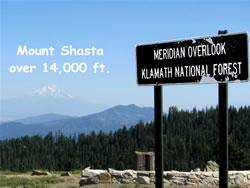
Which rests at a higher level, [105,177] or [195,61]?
[195,61]

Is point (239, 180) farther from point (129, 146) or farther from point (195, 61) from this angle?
point (129, 146)

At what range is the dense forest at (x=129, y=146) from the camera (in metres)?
110

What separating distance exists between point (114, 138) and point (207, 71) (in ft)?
403

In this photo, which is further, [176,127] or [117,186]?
[176,127]

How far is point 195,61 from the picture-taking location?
7.65 metres

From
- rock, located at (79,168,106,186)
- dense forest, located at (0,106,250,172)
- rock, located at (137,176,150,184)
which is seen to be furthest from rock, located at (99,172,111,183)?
dense forest, located at (0,106,250,172)

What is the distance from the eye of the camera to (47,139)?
14000cm

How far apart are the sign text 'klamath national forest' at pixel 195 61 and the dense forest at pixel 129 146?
315 ft

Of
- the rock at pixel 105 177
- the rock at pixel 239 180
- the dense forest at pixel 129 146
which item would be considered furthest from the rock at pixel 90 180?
the dense forest at pixel 129 146

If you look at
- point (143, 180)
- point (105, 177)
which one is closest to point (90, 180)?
point (105, 177)

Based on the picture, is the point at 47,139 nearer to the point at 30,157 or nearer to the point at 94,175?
the point at 30,157

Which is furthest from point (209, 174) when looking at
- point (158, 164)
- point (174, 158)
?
point (174, 158)

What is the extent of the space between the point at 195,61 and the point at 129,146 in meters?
116

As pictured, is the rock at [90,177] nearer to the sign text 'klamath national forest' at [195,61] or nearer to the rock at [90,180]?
the rock at [90,180]
